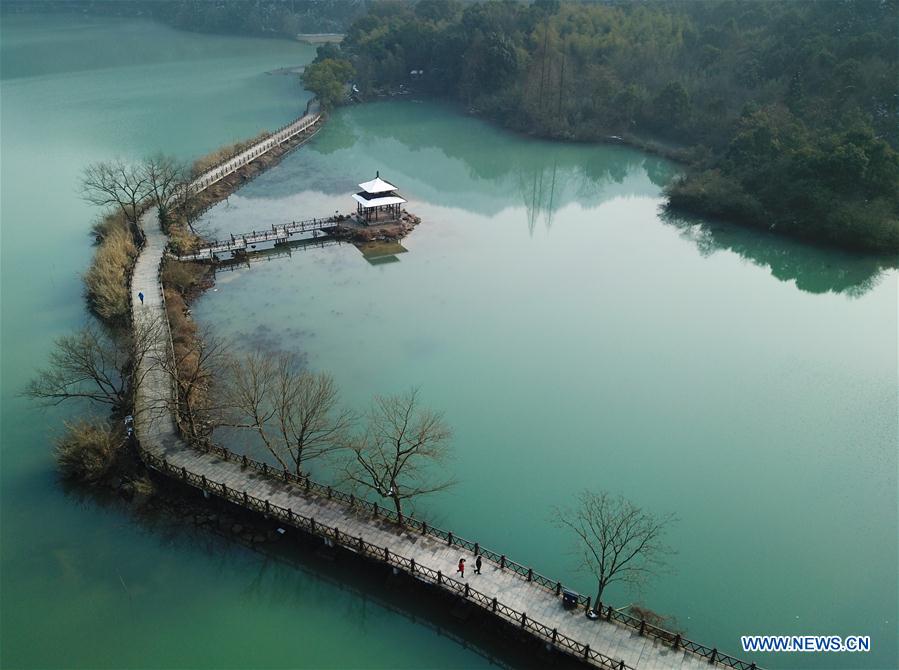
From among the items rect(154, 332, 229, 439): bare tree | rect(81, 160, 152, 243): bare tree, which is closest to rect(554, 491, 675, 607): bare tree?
rect(154, 332, 229, 439): bare tree

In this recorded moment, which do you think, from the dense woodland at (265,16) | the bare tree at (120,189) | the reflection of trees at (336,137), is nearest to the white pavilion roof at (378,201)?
the bare tree at (120,189)

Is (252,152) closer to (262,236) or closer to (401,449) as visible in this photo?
(262,236)

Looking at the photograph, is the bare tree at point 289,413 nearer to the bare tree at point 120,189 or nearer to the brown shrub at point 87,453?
the brown shrub at point 87,453

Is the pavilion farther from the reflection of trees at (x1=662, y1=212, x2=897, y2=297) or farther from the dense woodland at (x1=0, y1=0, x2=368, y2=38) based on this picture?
the dense woodland at (x1=0, y1=0, x2=368, y2=38)

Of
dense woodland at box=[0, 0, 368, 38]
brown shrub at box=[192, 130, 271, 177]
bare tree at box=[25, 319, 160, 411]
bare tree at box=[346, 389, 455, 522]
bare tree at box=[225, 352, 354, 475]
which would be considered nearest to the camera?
bare tree at box=[346, 389, 455, 522]

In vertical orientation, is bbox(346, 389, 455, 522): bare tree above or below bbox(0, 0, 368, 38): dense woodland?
below

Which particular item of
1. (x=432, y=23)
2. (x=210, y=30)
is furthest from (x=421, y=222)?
(x=210, y=30)
